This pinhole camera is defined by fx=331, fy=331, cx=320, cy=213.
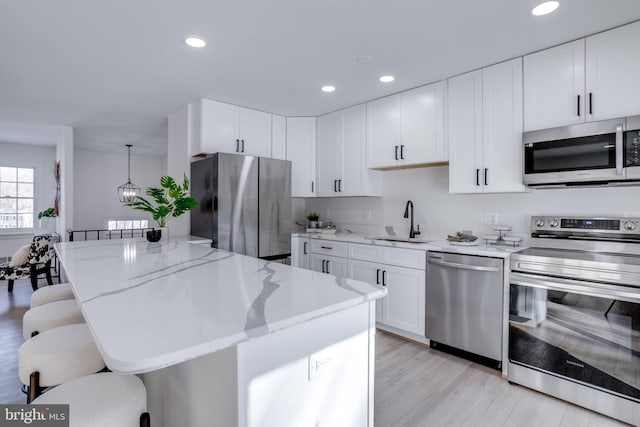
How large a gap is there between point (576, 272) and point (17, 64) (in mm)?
4488

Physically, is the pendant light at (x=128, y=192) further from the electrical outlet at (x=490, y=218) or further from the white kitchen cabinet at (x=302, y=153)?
the electrical outlet at (x=490, y=218)

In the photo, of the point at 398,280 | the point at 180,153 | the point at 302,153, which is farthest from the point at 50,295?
the point at 302,153

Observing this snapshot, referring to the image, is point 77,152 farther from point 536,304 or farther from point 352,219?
point 536,304

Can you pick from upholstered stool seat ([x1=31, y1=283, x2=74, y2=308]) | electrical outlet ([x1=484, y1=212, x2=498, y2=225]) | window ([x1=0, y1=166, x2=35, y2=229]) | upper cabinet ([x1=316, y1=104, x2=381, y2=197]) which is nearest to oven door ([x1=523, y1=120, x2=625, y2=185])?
electrical outlet ([x1=484, y1=212, x2=498, y2=225])

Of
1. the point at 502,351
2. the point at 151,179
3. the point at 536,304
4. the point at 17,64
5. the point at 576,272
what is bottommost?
the point at 502,351

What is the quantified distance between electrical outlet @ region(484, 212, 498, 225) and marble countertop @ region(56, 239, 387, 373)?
2.16 m

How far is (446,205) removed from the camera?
3346 mm

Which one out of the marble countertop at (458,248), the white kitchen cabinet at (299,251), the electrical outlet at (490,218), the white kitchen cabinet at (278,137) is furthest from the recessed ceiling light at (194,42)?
the electrical outlet at (490,218)

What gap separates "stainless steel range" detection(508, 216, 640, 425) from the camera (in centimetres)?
190

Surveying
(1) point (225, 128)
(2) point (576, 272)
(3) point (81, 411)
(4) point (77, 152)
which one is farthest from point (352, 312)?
(4) point (77, 152)

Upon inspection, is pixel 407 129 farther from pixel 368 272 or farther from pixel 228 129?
pixel 228 129

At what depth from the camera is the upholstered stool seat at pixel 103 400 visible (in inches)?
38.9

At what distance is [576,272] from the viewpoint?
2.07 metres

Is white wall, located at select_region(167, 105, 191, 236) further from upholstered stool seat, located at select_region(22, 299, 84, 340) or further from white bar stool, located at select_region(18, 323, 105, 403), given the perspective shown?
white bar stool, located at select_region(18, 323, 105, 403)
